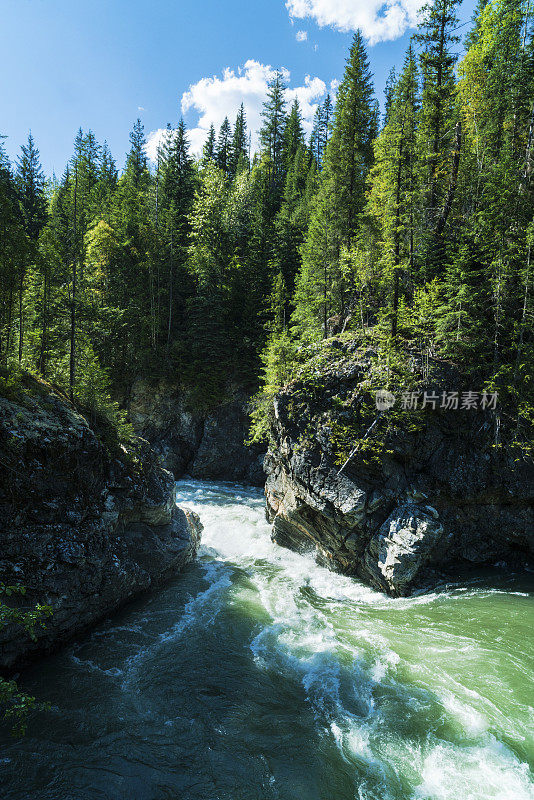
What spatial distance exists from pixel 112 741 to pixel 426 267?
18637 mm

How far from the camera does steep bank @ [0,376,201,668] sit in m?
8.85

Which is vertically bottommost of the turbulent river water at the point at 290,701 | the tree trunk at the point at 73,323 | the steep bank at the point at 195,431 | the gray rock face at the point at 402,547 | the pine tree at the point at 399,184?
the turbulent river water at the point at 290,701

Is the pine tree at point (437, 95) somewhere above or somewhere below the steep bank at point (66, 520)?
above

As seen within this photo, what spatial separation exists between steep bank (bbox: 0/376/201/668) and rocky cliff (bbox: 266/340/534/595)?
→ 650 cm

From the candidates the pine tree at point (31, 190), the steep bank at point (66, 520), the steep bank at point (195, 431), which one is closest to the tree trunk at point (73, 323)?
the steep bank at point (66, 520)

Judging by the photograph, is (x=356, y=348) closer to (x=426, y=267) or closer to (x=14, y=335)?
(x=426, y=267)

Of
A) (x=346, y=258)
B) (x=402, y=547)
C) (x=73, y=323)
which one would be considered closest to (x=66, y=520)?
(x=73, y=323)

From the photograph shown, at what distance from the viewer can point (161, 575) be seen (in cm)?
1284

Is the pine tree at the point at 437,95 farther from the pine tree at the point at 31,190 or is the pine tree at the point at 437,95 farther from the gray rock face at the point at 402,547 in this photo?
the pine tree at the point at 31,190

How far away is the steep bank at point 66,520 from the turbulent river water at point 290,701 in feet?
2.70

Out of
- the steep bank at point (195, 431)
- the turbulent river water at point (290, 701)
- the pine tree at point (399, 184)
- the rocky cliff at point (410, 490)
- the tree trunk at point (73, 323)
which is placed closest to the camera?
the turbulent river water at point (290, 701)

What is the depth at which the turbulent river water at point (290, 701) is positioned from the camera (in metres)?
6.34

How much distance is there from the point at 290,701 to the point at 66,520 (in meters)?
7.06

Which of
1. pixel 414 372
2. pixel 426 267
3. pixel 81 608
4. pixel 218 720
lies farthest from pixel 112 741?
pixel 426 267
